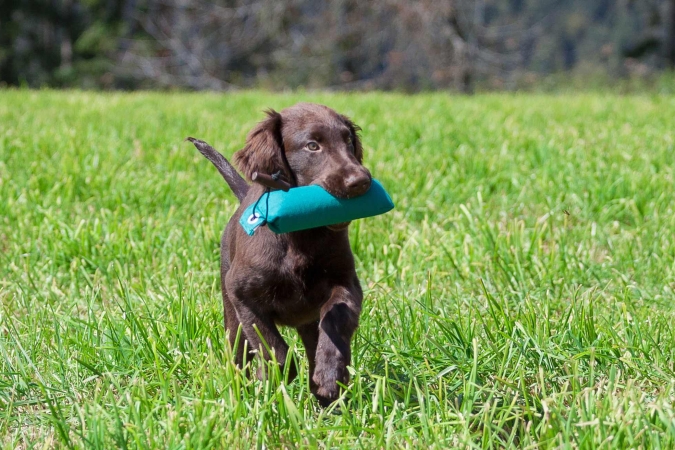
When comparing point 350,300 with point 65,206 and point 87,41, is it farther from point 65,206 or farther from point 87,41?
point 87,41

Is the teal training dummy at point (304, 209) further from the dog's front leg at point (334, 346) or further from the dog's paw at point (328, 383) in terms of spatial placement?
the dog's paw at point (328, 383)

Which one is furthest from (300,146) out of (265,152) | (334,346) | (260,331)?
(334,346)

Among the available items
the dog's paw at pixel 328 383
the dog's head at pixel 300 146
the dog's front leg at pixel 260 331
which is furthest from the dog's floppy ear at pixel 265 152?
the dog's paw at pixel 328 383

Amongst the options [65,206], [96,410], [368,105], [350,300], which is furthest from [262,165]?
[368,105]

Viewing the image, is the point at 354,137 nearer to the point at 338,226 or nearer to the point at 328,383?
the point at 338,226

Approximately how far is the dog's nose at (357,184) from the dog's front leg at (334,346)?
33 centimetres

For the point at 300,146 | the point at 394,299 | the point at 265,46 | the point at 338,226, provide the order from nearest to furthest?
the point at 338,226 < the point at 300,146 < the point at 394,299 < the point at 265,46

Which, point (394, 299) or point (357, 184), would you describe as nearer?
point (357, 184)

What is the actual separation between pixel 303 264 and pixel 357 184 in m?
0.33

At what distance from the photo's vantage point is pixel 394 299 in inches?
124

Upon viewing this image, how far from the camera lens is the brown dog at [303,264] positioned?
239 centimetres

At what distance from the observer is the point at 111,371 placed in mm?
2479

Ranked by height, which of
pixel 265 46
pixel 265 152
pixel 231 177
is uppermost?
pixel 265 46

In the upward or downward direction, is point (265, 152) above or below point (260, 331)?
above
